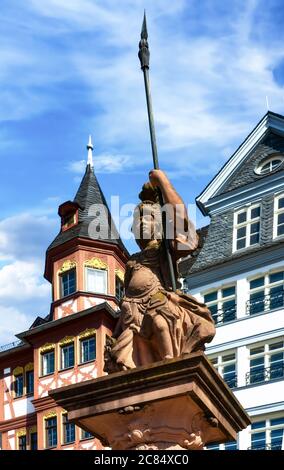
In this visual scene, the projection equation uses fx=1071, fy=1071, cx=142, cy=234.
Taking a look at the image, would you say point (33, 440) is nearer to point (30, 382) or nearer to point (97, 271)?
point (30, 382)

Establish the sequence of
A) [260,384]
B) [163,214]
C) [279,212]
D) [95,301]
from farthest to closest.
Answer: [95,301], [279,212], [260,384], [163,214]

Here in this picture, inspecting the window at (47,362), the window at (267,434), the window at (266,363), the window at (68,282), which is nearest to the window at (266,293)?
the window at (266,363)

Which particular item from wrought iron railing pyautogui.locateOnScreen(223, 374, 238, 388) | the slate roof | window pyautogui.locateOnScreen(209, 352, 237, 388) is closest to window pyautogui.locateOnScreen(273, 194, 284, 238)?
window pyautogui.locateOnScreen(209, 352, 237, 388)

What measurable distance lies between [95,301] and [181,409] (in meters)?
36.6

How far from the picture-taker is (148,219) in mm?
10766

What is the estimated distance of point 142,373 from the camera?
9.30 metres

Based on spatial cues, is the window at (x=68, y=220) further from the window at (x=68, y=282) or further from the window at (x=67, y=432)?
the window at (x=67, y=432)

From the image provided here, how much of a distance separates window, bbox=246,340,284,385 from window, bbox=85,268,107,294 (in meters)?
11.1

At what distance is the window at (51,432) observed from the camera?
44094 millimetres

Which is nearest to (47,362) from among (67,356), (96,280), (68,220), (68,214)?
(67,356)
